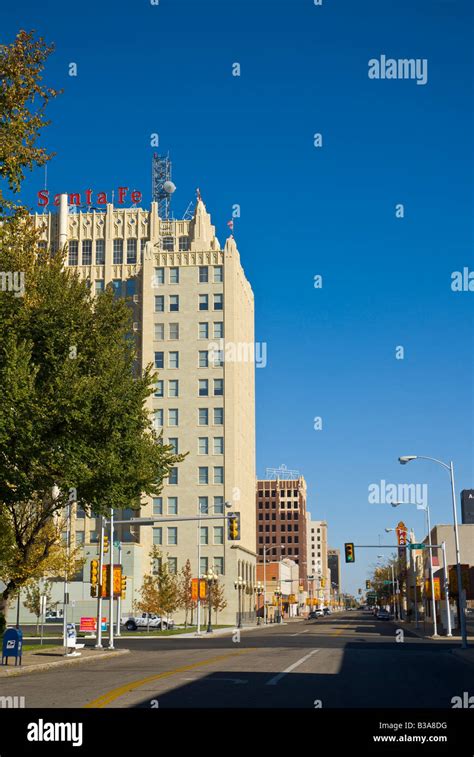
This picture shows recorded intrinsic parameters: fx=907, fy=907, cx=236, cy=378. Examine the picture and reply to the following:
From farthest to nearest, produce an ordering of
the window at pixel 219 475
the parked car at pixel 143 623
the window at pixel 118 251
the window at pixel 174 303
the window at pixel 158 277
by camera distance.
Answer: the window at pixel 118 251, the window at pixel 158 277, the window at pixel 174 303, the window at pixel 219 475, the parked car at pixel 143 623

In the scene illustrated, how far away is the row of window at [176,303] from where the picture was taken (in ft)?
370

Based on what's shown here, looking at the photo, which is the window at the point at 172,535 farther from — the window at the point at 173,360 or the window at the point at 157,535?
the window at the point at 173,360

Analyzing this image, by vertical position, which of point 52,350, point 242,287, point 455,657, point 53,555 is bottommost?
point 455,657

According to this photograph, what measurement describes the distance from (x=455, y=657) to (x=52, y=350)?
19.6 m

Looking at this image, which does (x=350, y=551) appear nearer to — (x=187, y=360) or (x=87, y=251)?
(x=187, y=360)

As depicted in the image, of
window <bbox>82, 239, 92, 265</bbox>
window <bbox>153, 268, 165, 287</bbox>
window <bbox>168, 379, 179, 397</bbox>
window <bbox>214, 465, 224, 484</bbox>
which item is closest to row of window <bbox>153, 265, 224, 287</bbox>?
window <bbox>153, 268, 165, 287</bbox>

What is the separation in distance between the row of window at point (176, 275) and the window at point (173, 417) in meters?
16.2

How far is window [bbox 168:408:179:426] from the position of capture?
363 feet

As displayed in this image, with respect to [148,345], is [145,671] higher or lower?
lower

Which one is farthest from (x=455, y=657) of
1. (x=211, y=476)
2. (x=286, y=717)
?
(x=211, y=476)

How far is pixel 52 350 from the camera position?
31094 millimetres

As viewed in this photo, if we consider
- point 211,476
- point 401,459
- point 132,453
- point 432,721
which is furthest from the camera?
point 211,476

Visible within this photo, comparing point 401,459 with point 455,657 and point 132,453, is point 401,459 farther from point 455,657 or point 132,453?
point 132,453

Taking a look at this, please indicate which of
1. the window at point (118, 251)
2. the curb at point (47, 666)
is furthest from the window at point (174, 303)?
the curb at point (47, 666)
